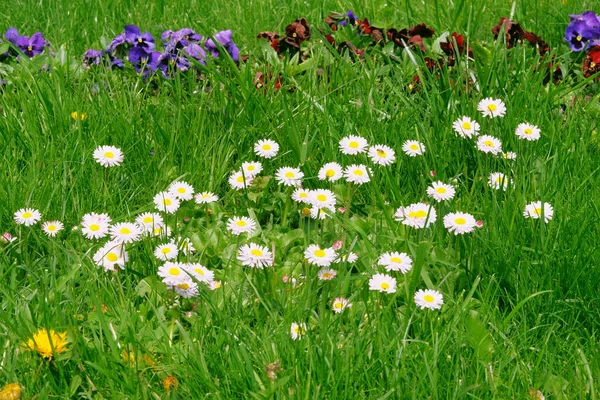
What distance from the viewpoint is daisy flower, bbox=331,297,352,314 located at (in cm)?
214

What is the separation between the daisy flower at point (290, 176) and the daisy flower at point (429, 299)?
26.0 inches

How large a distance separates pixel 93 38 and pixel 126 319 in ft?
7.73

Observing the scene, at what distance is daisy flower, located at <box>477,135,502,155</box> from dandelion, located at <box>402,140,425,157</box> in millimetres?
187

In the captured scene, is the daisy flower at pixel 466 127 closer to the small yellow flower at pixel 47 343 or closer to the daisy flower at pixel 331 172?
the daisy flower at pixel 331 172

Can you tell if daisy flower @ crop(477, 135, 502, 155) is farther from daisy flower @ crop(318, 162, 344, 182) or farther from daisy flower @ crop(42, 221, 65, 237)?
daisy flower @ crop(42, 221, 65, 237)

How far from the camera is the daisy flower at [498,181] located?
2.55 meters

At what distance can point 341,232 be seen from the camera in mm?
2533

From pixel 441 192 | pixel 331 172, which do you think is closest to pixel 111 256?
pixel 331 172

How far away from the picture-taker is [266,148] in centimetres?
282

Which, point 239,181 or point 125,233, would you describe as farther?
point 239,181

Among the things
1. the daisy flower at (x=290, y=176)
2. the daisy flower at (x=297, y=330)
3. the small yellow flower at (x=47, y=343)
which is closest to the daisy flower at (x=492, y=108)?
the daisy flower at (x=290, y=176)

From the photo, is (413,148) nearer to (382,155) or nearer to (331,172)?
(382,155)

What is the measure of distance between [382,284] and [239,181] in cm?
77

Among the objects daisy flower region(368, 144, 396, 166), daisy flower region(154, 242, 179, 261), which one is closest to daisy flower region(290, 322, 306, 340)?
daisy flower region(154, 242, 179, 261)
